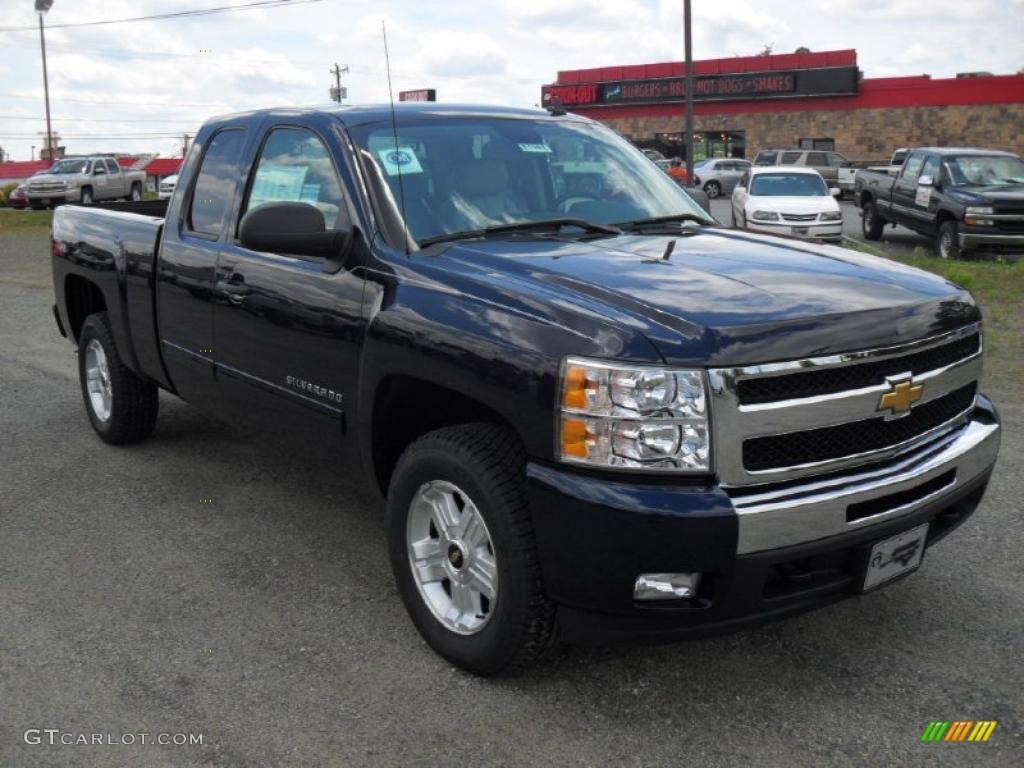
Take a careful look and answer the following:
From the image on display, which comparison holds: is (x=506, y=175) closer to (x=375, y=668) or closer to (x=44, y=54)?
(x=375, y=668)

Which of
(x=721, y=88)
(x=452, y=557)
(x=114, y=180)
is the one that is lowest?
(x=452, y=557)

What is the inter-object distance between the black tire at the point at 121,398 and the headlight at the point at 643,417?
3913mm

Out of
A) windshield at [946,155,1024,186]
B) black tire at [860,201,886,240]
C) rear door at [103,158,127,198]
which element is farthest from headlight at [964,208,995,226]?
rear door at [103,158,127,198]

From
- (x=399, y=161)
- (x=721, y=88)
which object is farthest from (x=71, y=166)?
(x=399, y=161)

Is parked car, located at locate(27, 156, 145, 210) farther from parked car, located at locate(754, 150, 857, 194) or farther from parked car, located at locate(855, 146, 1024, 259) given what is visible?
parked car, located at locate(855, 146, 1024, 259)

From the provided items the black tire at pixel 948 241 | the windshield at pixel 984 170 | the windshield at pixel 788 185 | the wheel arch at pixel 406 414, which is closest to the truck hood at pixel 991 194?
the windshield at pixel 984 170

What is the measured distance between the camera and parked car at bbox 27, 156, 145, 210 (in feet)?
117

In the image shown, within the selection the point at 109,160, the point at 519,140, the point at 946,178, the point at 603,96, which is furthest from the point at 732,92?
the point at 519,140

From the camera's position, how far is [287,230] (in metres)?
3.86

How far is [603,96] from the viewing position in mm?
56750

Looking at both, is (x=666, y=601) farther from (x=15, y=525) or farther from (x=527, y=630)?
(x=15, y=525)

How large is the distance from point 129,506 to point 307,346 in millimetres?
1820

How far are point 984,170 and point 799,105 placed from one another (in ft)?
116

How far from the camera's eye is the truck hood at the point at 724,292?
10.0 feet
